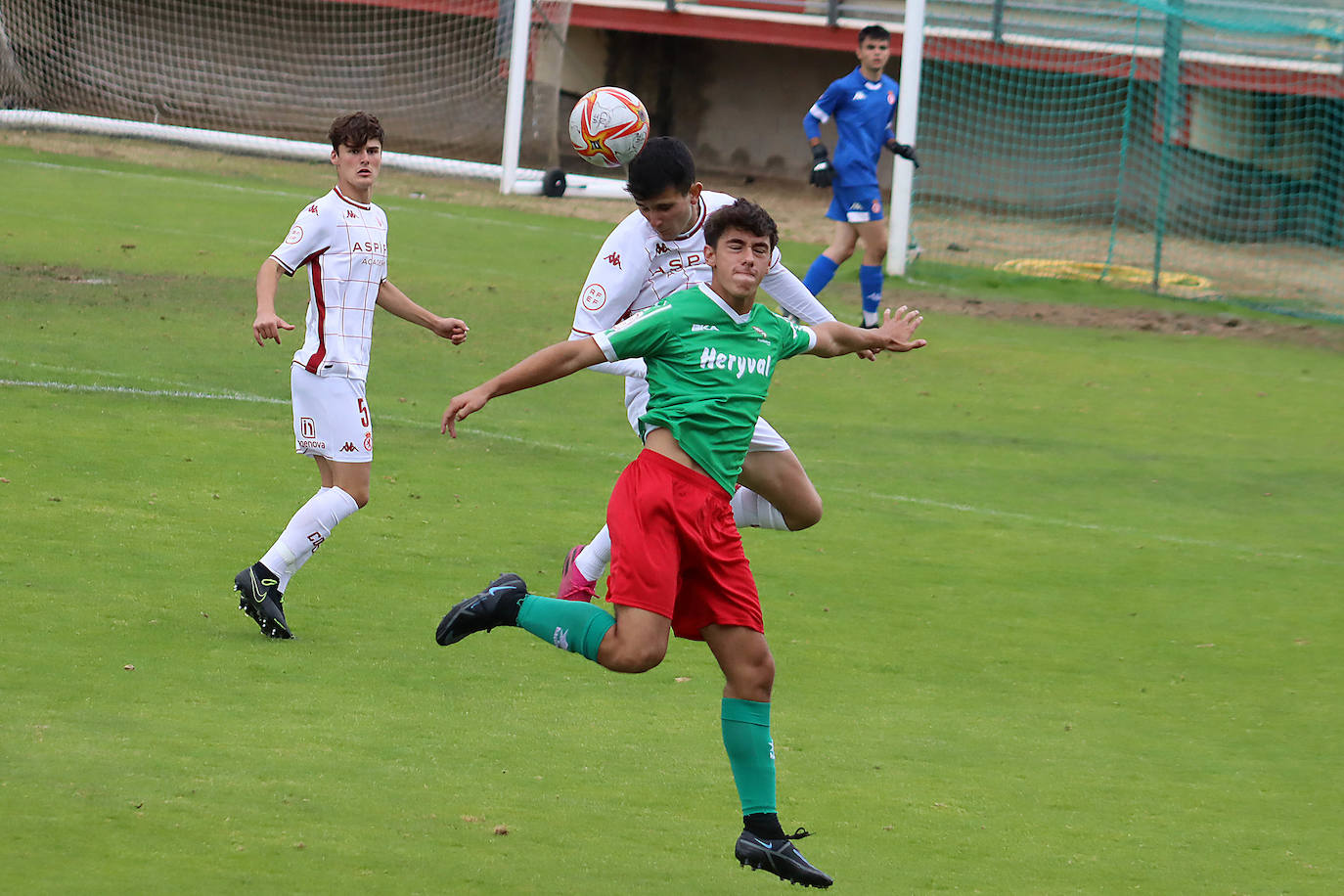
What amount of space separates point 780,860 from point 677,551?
0.94 m

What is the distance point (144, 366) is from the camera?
1116 cm

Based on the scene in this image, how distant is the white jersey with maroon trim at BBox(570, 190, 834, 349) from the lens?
621 centimetres

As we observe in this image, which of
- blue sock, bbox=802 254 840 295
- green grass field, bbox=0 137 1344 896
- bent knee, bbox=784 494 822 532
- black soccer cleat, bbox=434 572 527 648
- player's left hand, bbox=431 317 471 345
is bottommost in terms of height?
green grass field, bbox=0 137 1344 896

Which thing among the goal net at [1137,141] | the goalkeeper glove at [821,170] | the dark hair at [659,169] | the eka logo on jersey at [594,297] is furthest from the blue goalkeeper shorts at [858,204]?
Answer: the dark hair at [659,169]

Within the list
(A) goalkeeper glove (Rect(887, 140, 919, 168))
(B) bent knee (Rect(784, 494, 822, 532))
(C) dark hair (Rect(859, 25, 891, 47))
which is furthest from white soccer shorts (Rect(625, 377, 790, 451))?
(A) goalkeeper glove (Rect(887, 140, 919, 168))

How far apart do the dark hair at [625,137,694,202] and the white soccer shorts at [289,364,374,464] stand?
4.95 feet

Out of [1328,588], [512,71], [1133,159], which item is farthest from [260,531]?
[1133,159]

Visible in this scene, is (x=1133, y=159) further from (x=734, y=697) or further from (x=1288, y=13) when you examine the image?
(x=734, y=697)

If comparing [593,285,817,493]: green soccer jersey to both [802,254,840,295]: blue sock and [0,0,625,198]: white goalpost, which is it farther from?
[0,0,625,198]: white goalpost

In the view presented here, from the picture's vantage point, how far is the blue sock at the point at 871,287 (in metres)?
14.3

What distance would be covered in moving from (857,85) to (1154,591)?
25.3 feet

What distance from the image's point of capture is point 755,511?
22.1 feet

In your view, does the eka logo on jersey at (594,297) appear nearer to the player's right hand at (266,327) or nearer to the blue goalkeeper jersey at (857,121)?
the player's right hand at (266,327)

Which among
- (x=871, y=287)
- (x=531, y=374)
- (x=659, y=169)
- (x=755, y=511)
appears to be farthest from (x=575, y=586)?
(x=871, y=287)
